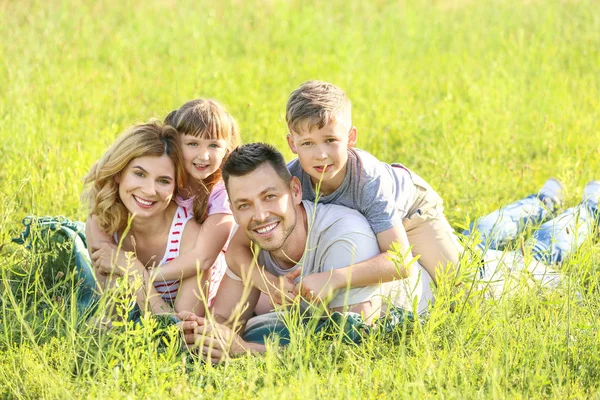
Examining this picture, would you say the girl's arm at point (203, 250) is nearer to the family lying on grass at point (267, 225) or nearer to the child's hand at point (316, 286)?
the family lying on grass at point (267, 225)

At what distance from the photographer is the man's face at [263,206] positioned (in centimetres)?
374

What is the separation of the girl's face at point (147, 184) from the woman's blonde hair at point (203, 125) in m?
0.22

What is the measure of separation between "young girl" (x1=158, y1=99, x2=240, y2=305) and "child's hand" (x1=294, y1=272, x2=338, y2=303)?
76 centimetres

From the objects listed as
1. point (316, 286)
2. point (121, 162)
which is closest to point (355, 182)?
point (316, 286)

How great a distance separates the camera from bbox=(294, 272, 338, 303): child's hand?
3.59 metres

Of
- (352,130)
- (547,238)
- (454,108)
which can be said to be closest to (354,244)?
(352,130)

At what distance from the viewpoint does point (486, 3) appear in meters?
10.8

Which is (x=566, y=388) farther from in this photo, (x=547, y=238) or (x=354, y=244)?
(x=547, y=238)

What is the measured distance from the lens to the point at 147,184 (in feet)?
13.9

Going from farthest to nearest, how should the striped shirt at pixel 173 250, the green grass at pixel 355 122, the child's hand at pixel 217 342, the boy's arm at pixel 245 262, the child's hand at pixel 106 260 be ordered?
the striped shirt at pixel 173 250, the child's hand at pixel 106 260, the boy's arm at pixel 245 262, the child's hand at pixel 217 342, the green grass at pixel 355 122

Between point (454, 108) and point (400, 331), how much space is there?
414cm

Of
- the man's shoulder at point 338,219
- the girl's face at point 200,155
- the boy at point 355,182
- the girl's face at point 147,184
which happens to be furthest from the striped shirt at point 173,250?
the man's shoulder at point 338,219

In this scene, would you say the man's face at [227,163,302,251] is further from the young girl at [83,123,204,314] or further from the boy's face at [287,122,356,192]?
the young girl at [83,123,204,314]

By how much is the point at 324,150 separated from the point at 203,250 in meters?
0.95
